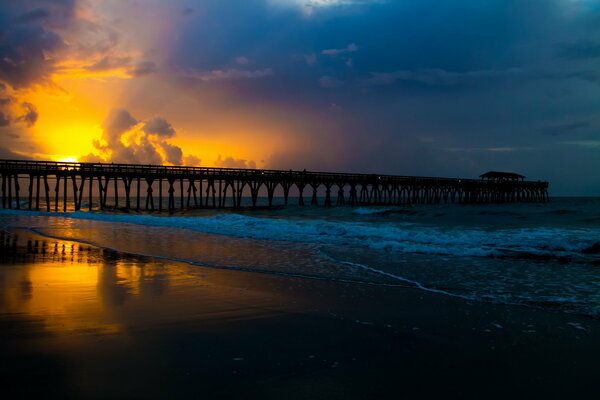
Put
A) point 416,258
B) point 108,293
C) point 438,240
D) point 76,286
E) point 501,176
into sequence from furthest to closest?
point 501,176
point 438,240
point 416,258
point 76,286
point 108,293

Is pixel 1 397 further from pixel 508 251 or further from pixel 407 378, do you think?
pixel 508 251

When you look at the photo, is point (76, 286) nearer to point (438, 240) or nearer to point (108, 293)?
point (108, 293)

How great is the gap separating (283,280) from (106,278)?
115 inches

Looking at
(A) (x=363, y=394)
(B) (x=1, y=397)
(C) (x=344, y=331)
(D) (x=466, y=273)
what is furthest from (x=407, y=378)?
(D) (x=466, y=273)

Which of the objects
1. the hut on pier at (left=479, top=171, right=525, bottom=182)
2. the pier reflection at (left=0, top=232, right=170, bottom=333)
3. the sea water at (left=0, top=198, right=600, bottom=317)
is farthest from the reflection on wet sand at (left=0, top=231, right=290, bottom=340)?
the hut on pier at (left=479, top=171, right=525, bottom=182)

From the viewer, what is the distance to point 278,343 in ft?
13.6

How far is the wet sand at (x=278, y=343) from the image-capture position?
3.17 meters

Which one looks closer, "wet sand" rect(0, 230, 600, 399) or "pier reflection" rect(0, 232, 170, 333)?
A: "wet sand" rect(0, 230, 600, 399)

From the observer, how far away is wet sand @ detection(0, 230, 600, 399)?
10.4ft

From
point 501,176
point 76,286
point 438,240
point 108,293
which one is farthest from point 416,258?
point 501,176

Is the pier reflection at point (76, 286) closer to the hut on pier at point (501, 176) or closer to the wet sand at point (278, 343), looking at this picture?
the wet sand at point (278, 343)

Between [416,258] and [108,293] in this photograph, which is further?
[416,258]

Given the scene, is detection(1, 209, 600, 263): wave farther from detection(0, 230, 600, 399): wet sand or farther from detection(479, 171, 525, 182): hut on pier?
detection(479, 171, 525, 182): hut on pier

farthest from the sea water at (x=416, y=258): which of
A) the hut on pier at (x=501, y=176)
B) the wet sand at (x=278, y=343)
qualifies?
the hut on pier at (x=501, y=176)
